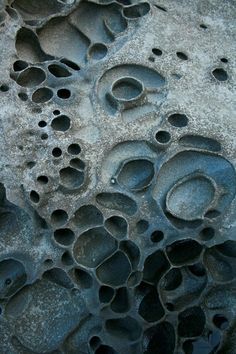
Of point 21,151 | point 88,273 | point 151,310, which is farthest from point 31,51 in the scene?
point 151,310

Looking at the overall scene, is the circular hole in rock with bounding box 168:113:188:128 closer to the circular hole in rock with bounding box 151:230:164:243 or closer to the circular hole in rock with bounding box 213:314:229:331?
the circular hole in rock with bounding box 151:230:164:243

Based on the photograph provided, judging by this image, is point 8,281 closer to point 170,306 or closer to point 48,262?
point 48,262

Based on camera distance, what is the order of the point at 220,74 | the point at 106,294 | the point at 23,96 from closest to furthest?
the point at 106,294 < the point at 23,96 < the point at 220,74

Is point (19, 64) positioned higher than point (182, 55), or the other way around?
point (182, 55)

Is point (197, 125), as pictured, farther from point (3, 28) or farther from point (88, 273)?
point (3, 28)

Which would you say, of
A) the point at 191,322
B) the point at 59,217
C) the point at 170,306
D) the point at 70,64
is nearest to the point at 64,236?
the point at 59,217

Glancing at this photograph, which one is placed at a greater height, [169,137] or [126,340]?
[169,137]

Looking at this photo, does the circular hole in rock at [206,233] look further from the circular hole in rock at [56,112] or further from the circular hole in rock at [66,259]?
the circular hole in rock at [56,112]

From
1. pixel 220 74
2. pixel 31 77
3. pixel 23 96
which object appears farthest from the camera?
pixel 220 74
